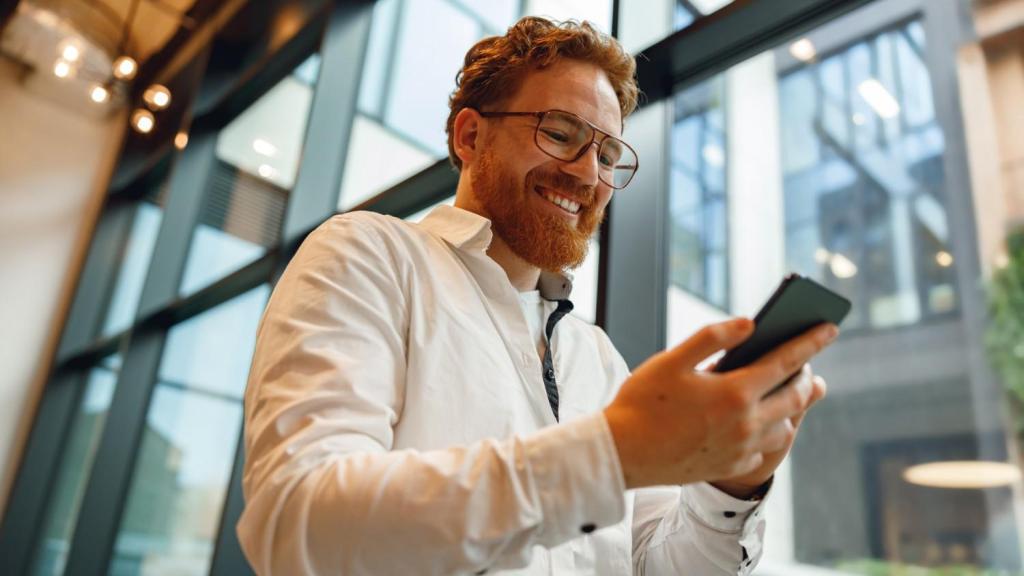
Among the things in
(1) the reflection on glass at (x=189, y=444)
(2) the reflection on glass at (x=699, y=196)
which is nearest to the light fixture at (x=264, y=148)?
(1) the reflection on glass at (x=189, y=444)

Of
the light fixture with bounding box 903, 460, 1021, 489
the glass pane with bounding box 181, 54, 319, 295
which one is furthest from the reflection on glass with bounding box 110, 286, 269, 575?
the light fixture with bounding box 903, 460, 1021, 489

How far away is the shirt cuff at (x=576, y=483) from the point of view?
0.63 m

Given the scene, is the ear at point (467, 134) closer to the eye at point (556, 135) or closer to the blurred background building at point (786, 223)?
the eye at point (556, 135)

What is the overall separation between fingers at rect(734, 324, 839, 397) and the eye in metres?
0.66

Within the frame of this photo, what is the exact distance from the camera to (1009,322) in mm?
1501

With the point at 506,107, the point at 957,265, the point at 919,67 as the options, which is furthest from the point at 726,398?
the point at 919,67

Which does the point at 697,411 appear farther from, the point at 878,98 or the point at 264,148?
the point at 264,148

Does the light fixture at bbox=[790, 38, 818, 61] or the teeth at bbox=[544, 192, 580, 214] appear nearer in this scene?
the teeth at bbox=[544, 192, 580, 214]

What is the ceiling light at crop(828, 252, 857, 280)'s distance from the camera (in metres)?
1.88

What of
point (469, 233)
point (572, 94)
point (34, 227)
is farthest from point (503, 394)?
point (34, 227)

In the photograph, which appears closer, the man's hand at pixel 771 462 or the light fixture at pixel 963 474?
the man's hand at pixel 771 462

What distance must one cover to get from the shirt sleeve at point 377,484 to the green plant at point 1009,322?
48.4 inches

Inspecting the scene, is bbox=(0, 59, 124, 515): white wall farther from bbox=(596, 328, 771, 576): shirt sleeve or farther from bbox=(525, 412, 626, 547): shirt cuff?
bbox=(525, 412, 626, 547): shirt cuff

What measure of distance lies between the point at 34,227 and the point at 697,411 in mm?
6011
